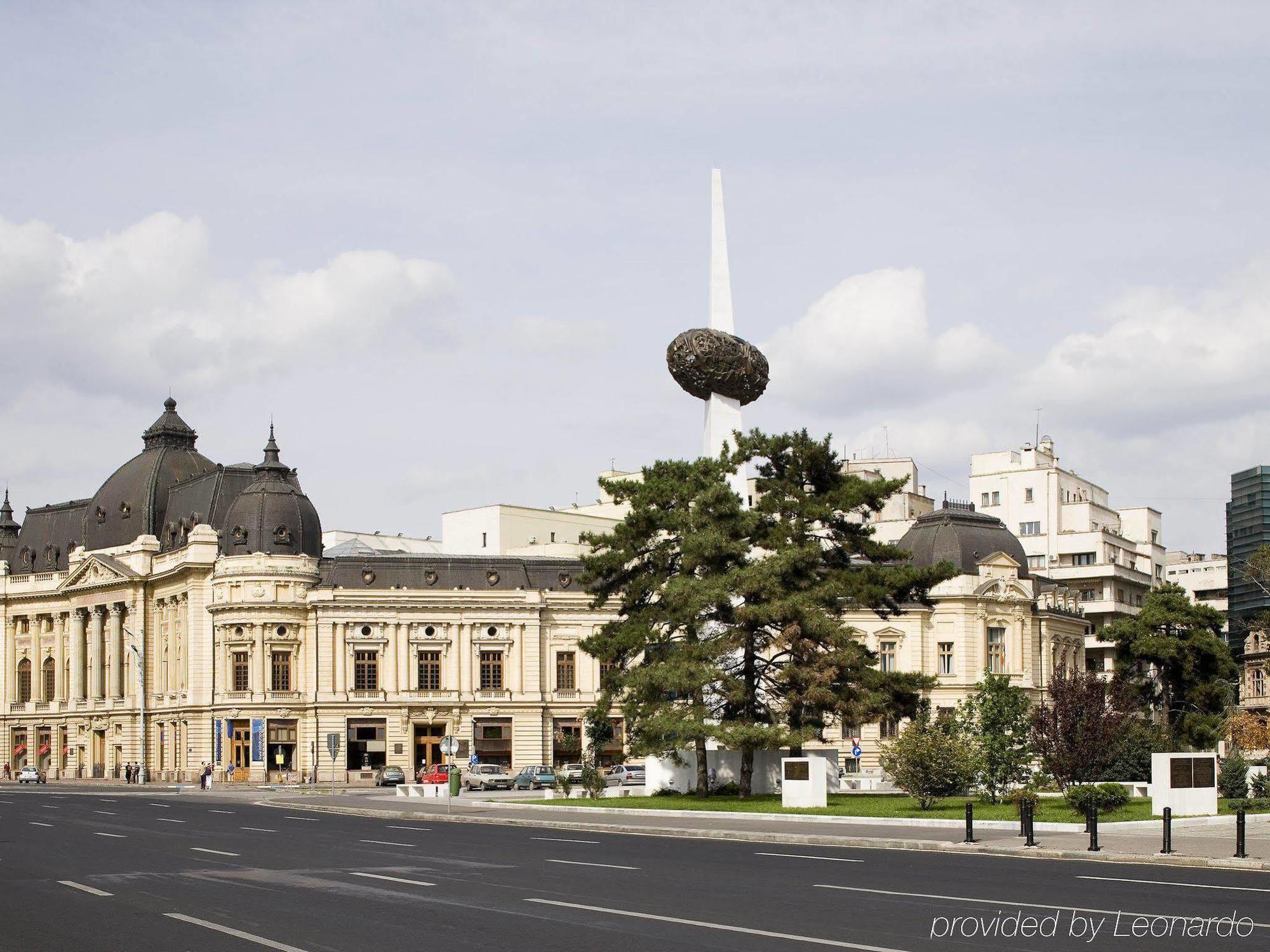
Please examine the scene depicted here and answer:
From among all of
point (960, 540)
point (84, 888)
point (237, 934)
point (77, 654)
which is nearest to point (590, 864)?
point (84, 888)

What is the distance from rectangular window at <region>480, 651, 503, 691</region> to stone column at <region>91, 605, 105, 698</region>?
100ft

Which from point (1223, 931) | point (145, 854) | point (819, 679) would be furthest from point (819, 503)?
point (1223, 931)

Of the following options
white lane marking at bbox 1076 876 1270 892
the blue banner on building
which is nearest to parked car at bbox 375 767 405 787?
the blue banner on building

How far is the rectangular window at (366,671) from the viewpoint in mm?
97312

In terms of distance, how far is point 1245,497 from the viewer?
123938 millimetres

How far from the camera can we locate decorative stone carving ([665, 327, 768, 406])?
2387 inches

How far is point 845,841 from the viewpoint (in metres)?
33.4

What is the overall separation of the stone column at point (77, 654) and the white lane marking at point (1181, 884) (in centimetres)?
10051

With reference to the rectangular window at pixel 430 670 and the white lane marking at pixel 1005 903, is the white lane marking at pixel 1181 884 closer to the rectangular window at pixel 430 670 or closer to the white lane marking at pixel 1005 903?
the white lane marking at pixel 1005 903

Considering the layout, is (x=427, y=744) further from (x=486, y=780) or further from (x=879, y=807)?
(x=879, y=807)

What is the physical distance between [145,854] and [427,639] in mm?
67042

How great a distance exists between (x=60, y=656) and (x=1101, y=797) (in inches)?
3725

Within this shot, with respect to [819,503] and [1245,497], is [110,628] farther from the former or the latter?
[1245,497]

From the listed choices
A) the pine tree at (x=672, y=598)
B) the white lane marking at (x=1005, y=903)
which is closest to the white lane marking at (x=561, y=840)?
the white lane marking at (x=1005, y=903)
